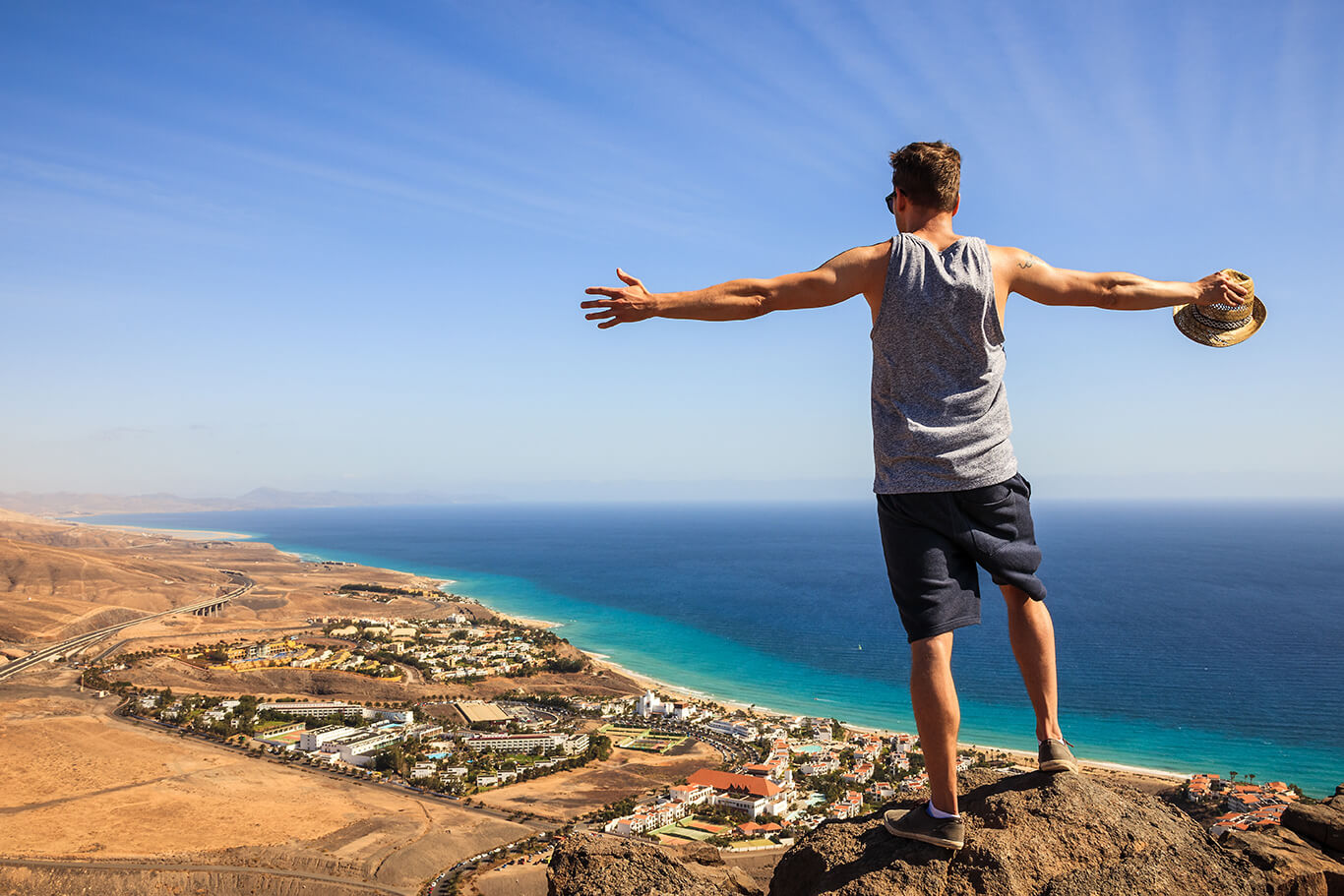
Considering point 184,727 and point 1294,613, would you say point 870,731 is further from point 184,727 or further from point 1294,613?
point 1294,613

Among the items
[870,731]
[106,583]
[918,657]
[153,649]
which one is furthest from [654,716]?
[106,583]

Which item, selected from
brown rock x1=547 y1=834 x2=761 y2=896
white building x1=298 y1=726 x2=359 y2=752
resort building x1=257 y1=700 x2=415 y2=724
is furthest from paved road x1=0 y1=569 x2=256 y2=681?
brown rock x1=547 y1=834 x2=761 y2=896

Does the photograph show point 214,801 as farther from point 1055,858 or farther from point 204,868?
point 1055,858

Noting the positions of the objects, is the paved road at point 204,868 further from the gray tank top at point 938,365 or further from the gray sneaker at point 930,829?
the gray tank top at point 938,365

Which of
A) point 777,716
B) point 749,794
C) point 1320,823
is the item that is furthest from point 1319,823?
point 777,716

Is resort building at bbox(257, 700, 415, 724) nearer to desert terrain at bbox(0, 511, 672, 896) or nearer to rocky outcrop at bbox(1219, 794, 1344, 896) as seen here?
desert terrain at bbox(0, 511, 672, 896)
